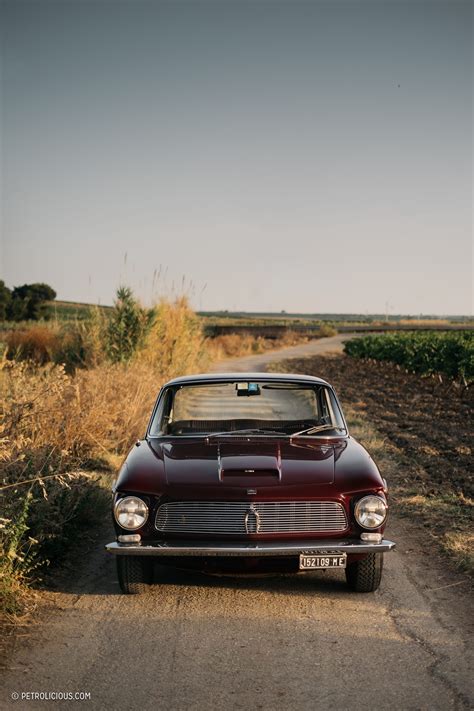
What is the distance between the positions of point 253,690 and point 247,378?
11.5ft

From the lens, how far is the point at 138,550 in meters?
5.09

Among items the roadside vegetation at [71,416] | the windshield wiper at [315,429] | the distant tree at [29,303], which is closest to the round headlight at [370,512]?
the windshield wiper at [315,429]

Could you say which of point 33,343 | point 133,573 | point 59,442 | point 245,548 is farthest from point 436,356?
point 245,548

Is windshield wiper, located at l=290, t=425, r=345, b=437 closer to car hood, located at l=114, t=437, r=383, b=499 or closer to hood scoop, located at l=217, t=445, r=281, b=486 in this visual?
car hood, located at l=114, t=437, r=383, b=499

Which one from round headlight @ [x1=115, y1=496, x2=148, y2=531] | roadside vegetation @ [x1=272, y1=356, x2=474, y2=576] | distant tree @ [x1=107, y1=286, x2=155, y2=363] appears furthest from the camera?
distant tree @ [x1=107, y1=286, x2=155, y2=363]

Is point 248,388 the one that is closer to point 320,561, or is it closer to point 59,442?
point 320,561

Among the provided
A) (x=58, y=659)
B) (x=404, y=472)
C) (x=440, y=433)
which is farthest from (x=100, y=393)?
(x=58, y=659)

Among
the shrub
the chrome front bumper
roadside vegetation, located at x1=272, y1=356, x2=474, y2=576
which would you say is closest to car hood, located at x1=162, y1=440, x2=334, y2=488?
the chrome front bumper

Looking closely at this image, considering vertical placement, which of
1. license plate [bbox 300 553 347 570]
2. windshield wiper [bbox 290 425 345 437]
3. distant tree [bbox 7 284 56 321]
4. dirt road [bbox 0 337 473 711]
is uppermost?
distant tree [bbox 7 284 56 321]

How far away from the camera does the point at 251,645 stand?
4516mm

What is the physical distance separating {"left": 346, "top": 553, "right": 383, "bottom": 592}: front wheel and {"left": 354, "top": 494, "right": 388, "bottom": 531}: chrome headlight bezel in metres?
0.23

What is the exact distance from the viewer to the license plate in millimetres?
5059

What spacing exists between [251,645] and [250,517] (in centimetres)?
88

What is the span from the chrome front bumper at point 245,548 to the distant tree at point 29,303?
45885 mm
